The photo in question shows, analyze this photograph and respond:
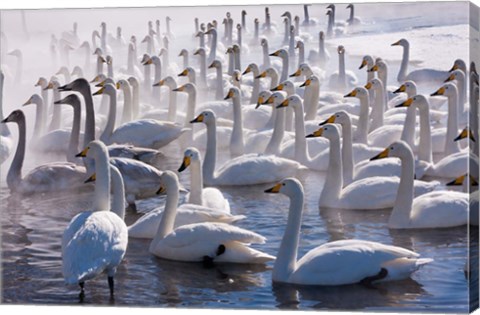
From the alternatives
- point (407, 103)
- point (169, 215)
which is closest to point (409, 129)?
point (407, 103)

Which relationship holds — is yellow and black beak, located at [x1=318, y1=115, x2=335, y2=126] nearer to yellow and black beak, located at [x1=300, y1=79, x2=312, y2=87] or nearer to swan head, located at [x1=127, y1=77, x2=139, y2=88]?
yellow and black beak, located at [x1=300, y1=79, x2=312, y2=87]

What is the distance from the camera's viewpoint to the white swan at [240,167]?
13.0 m

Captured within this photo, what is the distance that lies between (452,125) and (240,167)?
6.51 feet

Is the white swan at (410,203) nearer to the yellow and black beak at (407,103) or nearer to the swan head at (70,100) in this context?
the yellow and black beak at (407,103)

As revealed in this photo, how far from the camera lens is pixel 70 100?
13.2 metres

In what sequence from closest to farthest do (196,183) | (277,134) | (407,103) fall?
(407,103)
(196,183)
(277,134)

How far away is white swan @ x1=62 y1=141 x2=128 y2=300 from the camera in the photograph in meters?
11.4

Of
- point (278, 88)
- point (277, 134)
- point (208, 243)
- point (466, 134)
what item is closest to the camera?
point (466, 134)

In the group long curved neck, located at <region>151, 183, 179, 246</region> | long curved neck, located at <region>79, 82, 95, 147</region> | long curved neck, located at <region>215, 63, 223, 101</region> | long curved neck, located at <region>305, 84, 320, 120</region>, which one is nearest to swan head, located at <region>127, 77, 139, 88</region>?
long curved neck, located at <region>79, 82, 95, 147</region>

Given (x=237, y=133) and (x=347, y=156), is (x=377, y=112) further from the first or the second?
(x=237, y=133)

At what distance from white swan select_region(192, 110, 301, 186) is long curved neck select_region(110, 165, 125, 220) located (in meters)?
0.81

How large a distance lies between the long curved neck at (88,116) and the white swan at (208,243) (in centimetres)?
95

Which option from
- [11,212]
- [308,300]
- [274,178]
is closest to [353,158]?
[274,178]

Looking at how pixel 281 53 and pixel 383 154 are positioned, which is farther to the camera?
pixel 281 53
